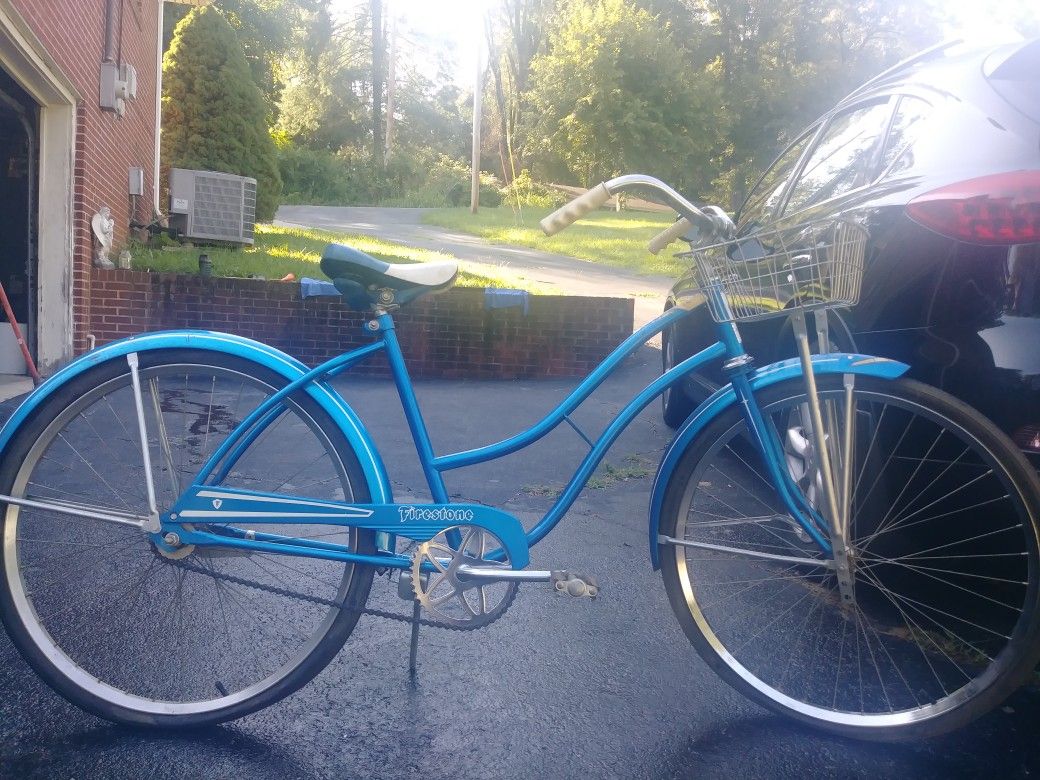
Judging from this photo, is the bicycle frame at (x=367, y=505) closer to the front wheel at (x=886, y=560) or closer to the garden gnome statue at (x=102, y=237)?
the front wheel at (x=886, y=560)

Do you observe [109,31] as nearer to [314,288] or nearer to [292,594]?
[314,288]

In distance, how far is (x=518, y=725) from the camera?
2744 millimetres

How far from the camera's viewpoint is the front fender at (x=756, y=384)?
8.52 ft

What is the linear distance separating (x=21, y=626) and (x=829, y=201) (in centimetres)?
281

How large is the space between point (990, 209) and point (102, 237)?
7.82 meters

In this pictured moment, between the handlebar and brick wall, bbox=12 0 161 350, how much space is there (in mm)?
5190

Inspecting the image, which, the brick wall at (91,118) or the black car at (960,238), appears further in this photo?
the brick wall at (91,118)

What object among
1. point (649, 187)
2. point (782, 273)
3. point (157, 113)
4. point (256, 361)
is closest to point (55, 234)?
point (157, 113)

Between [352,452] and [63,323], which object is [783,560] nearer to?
[352,452]

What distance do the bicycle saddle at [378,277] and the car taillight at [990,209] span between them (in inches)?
52.7

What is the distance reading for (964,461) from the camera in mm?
2713

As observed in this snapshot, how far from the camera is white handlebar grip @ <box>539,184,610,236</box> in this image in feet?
8.15

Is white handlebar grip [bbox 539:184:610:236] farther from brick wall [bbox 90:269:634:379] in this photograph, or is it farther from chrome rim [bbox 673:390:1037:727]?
brick wall [bbox 90:269:634:379]

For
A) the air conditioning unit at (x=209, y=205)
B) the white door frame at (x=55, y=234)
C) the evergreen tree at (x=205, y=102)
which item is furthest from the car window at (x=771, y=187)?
the evergreen tree at (x=205, y=102)
